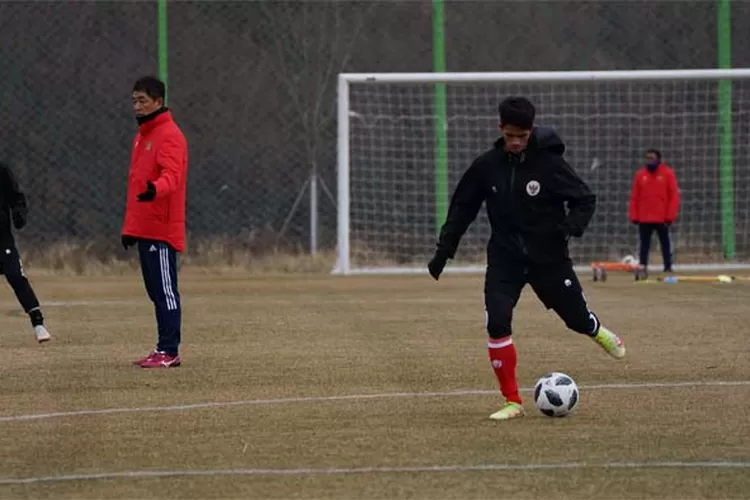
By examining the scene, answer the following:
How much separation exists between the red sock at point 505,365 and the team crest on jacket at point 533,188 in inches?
31.8

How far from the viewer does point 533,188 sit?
8.72 metres

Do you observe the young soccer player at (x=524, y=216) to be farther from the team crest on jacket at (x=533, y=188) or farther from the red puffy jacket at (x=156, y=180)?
the red puffy jacket at (x=156, y=180)

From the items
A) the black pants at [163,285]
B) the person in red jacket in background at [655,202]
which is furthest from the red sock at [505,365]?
the person in red jacket in background at [655,202]

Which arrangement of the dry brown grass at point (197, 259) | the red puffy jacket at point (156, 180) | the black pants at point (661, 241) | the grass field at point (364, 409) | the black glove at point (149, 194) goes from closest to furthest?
the grass field at point (364, 409), the black glove at point (149, 194), the red puffy jacket at point (156, 180), the black pants at point (661, 241), the dry brown grass at point (197, 259)

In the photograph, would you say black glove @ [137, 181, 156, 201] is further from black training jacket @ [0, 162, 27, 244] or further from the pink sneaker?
black training jacket @ [0, 162, 27, 244]

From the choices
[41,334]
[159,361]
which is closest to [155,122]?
[159,361]

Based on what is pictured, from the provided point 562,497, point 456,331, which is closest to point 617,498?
point 562,497

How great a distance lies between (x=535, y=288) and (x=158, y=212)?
3058 millimetres

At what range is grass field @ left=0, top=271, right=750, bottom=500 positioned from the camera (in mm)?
6805

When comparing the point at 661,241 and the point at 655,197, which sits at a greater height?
the point at 655,197

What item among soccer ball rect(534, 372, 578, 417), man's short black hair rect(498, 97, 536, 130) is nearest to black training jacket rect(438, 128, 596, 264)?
man's short black hair rect(498, 97, 536, 130)

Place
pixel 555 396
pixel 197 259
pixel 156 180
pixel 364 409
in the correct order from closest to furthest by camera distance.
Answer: pixel 555 396
pixel 364 409
pixel 156 180
pixel 197 259

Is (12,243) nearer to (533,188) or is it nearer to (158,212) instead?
(158,212)

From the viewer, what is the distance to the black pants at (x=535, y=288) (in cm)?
857
